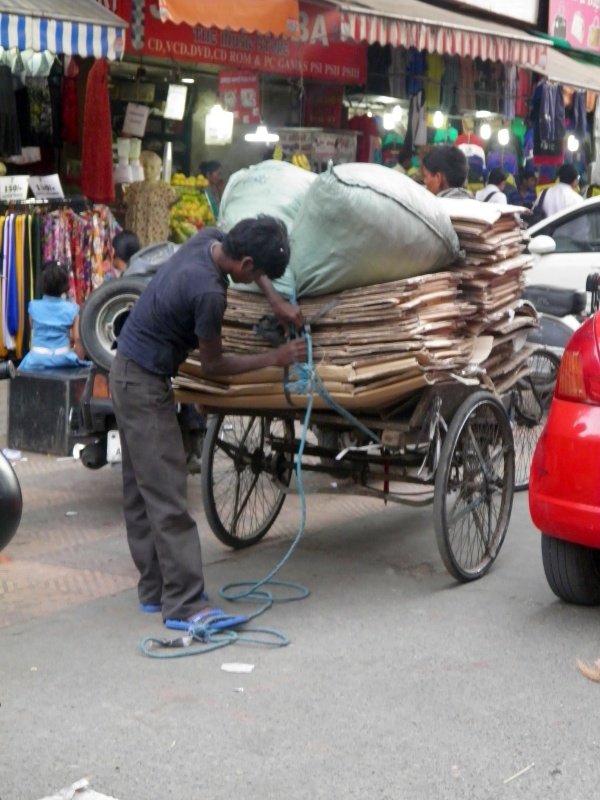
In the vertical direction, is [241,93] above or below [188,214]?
above

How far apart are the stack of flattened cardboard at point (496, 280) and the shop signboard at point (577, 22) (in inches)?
506

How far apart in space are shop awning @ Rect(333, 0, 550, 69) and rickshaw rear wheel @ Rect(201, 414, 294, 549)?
6370 millimetres

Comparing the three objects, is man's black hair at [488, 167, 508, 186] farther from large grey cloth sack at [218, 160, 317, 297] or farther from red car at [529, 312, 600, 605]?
red car at [529, 312, 600, 605]

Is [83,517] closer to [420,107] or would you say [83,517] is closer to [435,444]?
[435,444]

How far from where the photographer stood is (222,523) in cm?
676

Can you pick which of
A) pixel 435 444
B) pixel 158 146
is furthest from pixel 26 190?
pixel 435 444

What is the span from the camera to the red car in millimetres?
5336

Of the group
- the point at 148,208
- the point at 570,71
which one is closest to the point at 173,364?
the point at 148,208

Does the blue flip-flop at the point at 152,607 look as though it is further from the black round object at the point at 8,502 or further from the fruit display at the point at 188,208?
the fruit display at the point at 188,208

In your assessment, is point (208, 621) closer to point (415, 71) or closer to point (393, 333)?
point (393, 333)

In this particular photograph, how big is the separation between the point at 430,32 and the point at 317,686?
945 cm

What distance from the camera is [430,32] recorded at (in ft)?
42.8

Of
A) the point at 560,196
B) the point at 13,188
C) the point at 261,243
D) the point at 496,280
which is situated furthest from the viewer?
the point at 560,196

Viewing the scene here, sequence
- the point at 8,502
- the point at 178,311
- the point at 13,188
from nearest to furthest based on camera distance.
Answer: the point at 8,502
the point at 178,311
the point at 13,188
